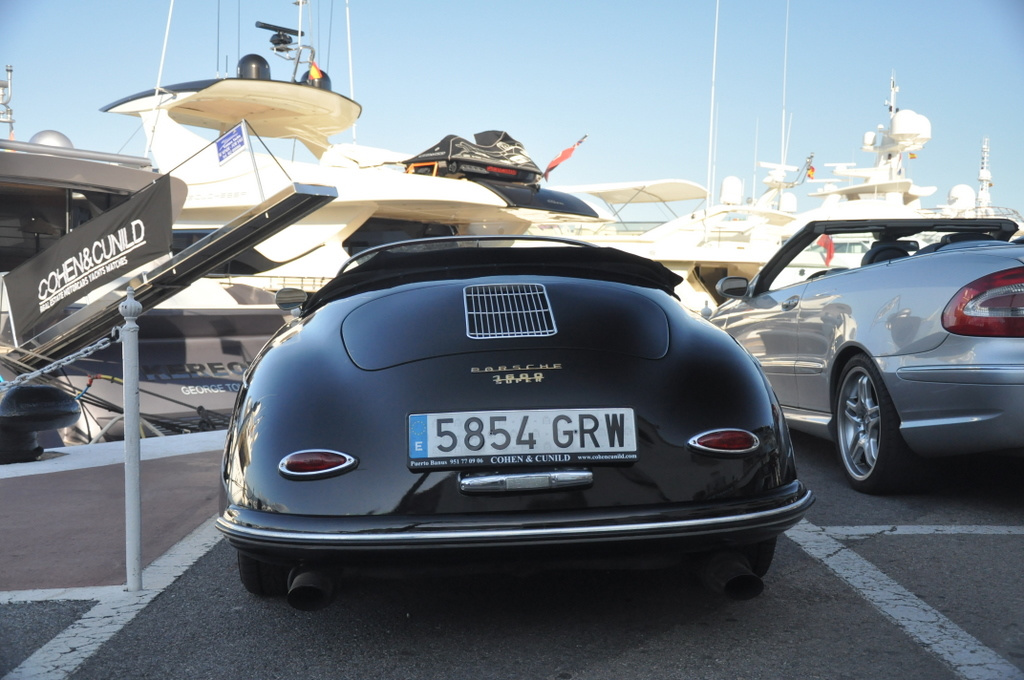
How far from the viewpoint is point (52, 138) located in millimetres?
10758

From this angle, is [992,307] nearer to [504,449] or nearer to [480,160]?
[504,449]

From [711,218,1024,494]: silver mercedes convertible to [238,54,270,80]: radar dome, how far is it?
50.6 feet

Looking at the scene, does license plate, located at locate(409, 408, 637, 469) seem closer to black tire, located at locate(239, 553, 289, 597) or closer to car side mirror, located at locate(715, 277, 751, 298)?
black tire, located at locate(239, 553, 289, 597)

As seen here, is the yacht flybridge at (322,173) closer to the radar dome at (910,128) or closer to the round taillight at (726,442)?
the round taillight at (726,442)

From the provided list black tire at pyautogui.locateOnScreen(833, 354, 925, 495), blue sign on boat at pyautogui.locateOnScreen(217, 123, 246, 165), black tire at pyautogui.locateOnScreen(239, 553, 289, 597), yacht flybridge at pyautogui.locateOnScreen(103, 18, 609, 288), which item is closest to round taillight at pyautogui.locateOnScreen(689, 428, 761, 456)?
black tire at pyautogui.locateOnScreen(239, 553, 289, 597)

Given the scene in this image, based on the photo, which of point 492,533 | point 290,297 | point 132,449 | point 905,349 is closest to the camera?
point 492,533

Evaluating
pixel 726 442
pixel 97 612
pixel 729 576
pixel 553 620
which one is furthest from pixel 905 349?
pixel 97 612

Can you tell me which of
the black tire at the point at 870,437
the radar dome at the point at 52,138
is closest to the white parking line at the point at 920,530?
the black tire at the point at 870,437

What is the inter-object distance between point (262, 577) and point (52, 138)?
9588 millimetres

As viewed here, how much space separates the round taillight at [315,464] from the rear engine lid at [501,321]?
0.27m

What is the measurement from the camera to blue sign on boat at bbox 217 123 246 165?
28.9 feet

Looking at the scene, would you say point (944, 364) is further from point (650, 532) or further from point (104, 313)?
point (104, 313)

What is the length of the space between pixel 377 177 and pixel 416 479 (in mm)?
17417

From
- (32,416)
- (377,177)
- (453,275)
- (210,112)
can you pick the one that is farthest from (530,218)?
(453,275)
